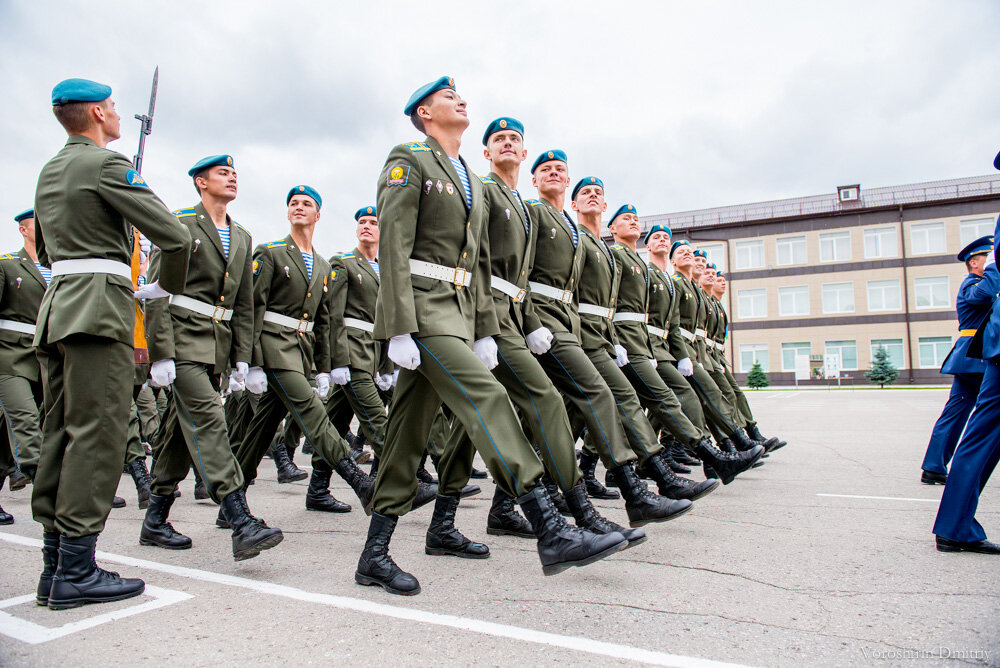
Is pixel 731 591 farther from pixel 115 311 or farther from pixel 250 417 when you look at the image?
pixel 250 417

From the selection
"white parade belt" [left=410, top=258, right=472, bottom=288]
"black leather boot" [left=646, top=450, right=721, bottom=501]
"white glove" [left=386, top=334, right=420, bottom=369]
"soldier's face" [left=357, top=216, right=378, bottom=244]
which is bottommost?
"black leather boot" [left=646, top=450, right=721, bottom=501]

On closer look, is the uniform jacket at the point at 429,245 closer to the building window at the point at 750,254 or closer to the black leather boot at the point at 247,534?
the black leather boot at the point at 247,534

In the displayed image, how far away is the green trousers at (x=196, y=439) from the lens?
3593 mm

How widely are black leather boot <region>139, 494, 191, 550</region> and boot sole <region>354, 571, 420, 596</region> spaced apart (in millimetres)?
1291

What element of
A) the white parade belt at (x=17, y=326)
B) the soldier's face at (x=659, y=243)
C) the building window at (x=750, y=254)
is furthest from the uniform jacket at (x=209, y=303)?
the building window at (x=750, y=254)

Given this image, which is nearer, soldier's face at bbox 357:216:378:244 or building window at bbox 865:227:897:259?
soldier's face at bbox 357:216:378:244

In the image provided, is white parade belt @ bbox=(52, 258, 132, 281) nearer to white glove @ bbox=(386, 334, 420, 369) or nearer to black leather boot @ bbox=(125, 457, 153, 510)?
white glove @ bbox=(386, 334, 420, 369)

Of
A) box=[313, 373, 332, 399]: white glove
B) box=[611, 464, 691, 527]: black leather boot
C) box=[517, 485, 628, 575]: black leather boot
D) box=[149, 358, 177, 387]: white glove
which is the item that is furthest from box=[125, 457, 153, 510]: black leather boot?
box=[517, 485, 628, 575]: black leather boot

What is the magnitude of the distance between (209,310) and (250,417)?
1.42 m

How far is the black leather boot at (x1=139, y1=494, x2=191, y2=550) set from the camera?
378 centimetres

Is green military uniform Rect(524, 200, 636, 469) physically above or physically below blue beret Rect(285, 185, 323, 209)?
below

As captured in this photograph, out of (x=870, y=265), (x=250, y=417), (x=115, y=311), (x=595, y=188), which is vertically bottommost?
(x=250, y=417)

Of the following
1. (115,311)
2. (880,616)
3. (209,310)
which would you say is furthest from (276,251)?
(880,616)

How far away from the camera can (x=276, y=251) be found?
508 centimetres
